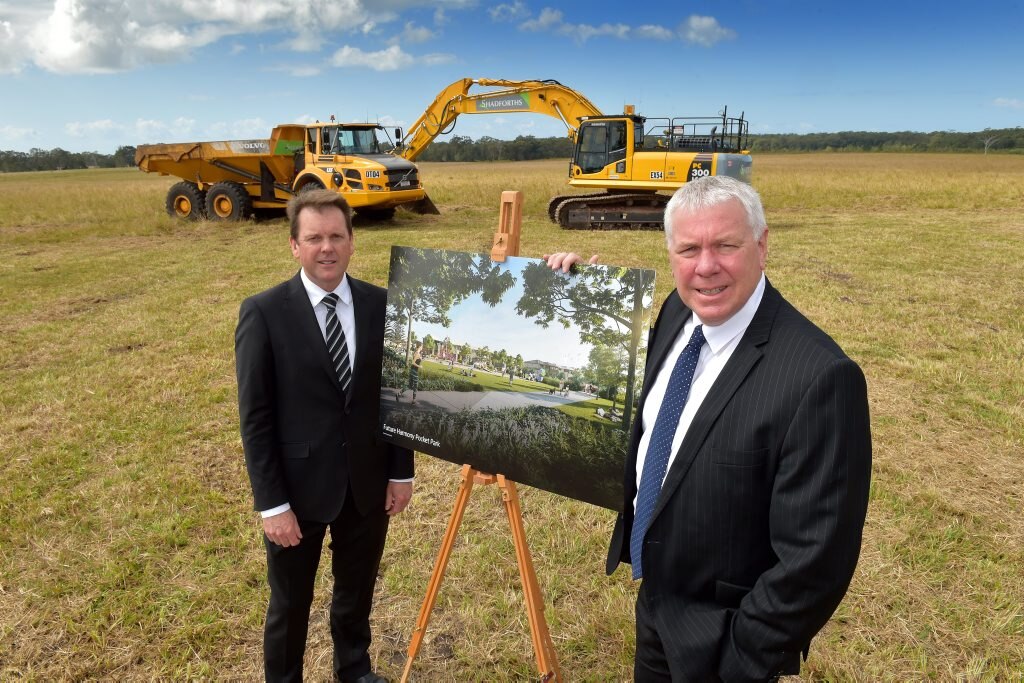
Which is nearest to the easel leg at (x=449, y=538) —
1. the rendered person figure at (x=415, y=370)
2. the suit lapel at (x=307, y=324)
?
the rendered person figure at (x=415, y=370)

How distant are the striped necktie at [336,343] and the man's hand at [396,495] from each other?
0.52 m

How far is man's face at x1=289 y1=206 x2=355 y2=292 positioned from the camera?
231 centimetres

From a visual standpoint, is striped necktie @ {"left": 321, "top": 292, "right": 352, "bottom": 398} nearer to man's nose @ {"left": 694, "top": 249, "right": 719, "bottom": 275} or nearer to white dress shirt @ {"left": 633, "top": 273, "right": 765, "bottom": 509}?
white dress shirt @ {"left": 633, "top": 273, "right": 765, "bottom": 509}

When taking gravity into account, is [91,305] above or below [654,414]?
below

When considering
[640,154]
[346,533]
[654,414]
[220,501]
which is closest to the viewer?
[654,414]

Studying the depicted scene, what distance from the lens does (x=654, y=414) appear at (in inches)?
80.1

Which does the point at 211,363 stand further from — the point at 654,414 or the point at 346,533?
the point at 654,414

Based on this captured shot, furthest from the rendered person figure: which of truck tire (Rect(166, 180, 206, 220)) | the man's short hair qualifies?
truck tire (Rect(166, 180, 206, 220))

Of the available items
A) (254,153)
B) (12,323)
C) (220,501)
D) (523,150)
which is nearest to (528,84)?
(254,153)

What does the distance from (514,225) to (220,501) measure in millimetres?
3443

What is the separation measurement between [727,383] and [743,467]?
Result: 225 millimetres

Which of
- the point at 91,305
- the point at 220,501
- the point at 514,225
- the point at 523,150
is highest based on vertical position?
the point at 523,150

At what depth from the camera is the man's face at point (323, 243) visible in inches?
91.1

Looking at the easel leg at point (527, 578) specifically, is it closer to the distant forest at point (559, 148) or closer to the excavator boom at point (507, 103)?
the excavator boom at point (507, 103)
